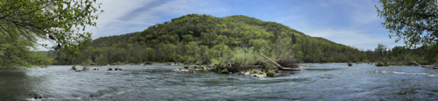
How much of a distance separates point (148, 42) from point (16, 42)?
165469 mm

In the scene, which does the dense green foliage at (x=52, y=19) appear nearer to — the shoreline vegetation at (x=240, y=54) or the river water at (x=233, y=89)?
the shoreline vegetation at (x=240, y=54)

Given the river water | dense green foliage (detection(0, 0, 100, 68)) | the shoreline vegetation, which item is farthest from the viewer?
the shoreline vegetation

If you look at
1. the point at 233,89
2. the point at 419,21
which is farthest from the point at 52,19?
the point at 419,21

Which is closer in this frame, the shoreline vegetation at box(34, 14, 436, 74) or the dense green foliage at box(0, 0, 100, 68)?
the dense green foliage at box(0, 0, 100, 68)

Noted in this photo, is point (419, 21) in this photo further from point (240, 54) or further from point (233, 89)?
point (240, 54)

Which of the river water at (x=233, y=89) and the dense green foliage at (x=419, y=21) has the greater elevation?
the dense green foliage at (x=419, y=21)

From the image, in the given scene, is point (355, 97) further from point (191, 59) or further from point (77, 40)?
point (191, 59)

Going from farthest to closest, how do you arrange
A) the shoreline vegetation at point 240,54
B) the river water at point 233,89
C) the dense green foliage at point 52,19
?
the shoreline vegetation at point 240,54
the river water at point 233,89
the dense green foliage at point 52,19

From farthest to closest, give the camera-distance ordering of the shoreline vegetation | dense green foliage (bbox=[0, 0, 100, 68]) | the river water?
the shoreline vegetation
the river water
dense green foliage (bbox=[0, 0, 100, 68])

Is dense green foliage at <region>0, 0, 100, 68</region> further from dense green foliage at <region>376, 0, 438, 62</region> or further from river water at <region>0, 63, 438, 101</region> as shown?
dense green foliage at <region>376, 0, 438, 62</region>

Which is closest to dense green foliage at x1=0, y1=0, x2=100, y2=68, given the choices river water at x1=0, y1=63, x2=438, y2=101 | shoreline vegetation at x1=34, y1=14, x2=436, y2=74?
shoreline vegetation at x1=34, y1=14, x2=436, y2=74

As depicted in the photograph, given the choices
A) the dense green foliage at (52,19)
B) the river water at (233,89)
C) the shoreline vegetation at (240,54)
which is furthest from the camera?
the shoreline vegetation at (240,54)

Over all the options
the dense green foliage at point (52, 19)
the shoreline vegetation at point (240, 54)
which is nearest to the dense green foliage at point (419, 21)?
the shoreline vegetation at point (240, 54)

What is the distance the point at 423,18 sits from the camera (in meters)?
10.2
